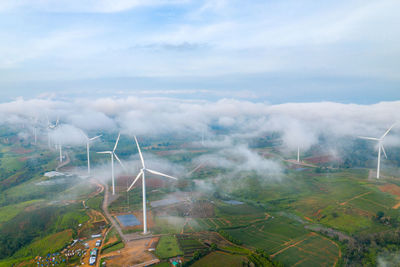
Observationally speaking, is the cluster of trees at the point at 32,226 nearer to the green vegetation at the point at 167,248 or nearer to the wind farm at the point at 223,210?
the wind farm at the point at 223,210

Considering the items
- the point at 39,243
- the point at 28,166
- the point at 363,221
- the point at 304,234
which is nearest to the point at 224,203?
the point at 304,234

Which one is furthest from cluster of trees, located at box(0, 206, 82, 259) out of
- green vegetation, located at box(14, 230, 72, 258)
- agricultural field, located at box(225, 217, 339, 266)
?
agricultural field, located at box(225, 217, 339, 266)

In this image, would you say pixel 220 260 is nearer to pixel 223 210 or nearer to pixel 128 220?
pixel 128 220

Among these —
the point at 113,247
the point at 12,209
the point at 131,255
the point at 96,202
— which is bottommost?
the point at 12,209

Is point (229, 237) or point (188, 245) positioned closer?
point (188, 245)

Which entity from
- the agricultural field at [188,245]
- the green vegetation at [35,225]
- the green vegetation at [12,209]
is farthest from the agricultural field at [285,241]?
the green vegetation at [12,209]

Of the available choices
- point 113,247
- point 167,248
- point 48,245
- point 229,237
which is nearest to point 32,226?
point 48,245
